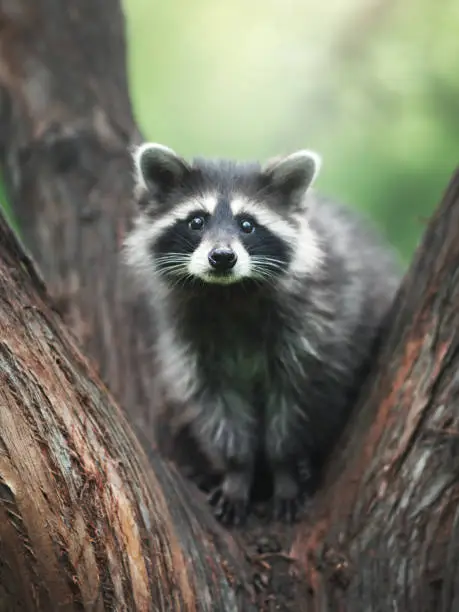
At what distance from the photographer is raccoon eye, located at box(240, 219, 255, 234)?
9.21 ft

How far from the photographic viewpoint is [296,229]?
115 inches

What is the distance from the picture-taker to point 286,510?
2807 millimetres

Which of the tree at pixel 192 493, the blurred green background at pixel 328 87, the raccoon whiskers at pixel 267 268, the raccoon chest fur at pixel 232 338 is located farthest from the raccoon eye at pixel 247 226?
the blurred green background at pixel 328 87

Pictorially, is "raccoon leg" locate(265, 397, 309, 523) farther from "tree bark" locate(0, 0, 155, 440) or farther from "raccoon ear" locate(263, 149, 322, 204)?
"raccoon ear" locate(263, 149, 322, 204)

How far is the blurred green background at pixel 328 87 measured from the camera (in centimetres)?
443

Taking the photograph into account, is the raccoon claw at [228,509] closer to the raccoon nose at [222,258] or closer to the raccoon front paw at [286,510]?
the raccoon front paw at [286,510]

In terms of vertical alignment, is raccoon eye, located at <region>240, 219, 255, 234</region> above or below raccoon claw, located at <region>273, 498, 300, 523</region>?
above

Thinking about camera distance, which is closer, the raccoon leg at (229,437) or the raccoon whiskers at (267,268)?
the raccoon whiskers at (267,268)

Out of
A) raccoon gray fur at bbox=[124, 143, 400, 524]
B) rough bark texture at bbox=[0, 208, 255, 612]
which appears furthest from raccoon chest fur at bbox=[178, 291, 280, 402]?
rough bark texture at bbox=[0, 208, 255, 612]

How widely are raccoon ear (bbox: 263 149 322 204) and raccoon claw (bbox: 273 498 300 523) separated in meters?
1.05

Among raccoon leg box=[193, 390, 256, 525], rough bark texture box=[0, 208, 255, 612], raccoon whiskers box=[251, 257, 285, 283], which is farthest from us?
raccoon leg box=[193, 390, 256, 525]

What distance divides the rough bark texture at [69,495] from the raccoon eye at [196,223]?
71 cm

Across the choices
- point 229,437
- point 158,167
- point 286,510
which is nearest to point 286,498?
point 286,510

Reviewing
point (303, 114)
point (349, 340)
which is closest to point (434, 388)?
point (349, 340)
